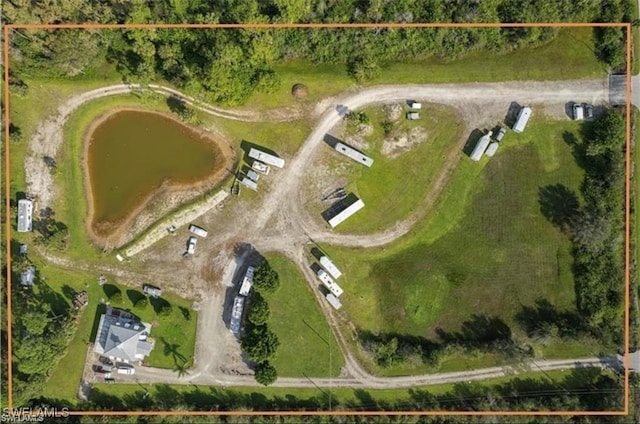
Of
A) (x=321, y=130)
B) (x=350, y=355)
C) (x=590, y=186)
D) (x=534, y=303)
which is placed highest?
(x=321, y=130)

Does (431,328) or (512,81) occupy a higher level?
(512,81)

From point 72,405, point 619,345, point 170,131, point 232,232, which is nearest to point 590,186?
point 619,345

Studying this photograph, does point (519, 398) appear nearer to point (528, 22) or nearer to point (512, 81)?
point (512, 81)

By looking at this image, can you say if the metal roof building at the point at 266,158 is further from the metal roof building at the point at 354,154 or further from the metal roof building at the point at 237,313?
the metal roof building at the point at 237,313

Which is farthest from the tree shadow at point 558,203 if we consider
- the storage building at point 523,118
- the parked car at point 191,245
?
the parked car at point 191,245

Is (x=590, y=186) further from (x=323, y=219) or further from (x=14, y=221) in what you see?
(x=14, y=221)

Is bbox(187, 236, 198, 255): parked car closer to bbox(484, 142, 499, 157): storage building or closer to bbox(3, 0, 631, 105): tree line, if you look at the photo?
bbox(3, 0, 631, 105): tree line
